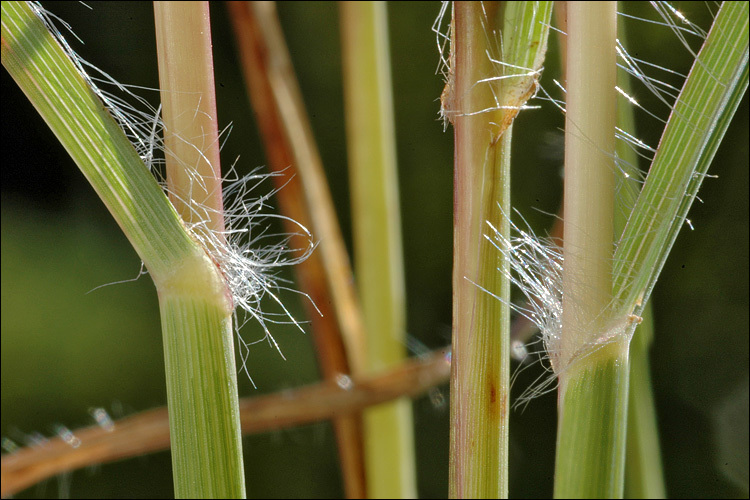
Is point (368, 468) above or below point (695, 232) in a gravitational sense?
below

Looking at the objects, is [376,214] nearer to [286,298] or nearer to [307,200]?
[307,200]

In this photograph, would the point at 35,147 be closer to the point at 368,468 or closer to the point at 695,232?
the point at 368,468

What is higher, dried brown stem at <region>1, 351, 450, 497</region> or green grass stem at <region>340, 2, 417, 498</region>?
green grass stem at <region>340, 2, 417, 498</region>

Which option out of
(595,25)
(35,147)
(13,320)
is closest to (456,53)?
(595,25)

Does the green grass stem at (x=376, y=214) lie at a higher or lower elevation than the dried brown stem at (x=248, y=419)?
higher

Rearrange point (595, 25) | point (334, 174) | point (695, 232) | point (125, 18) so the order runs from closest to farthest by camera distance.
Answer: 1. point (595, 25)
2. point (695, 232)
3. point (125, 18)
4. point (334, 174)

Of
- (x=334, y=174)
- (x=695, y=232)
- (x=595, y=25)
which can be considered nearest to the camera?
(x=595, y=25)

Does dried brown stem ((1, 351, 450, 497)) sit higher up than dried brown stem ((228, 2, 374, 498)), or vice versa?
dried brown stem ((228, 2, 374, 498))

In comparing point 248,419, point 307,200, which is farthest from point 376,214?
point 248,419
